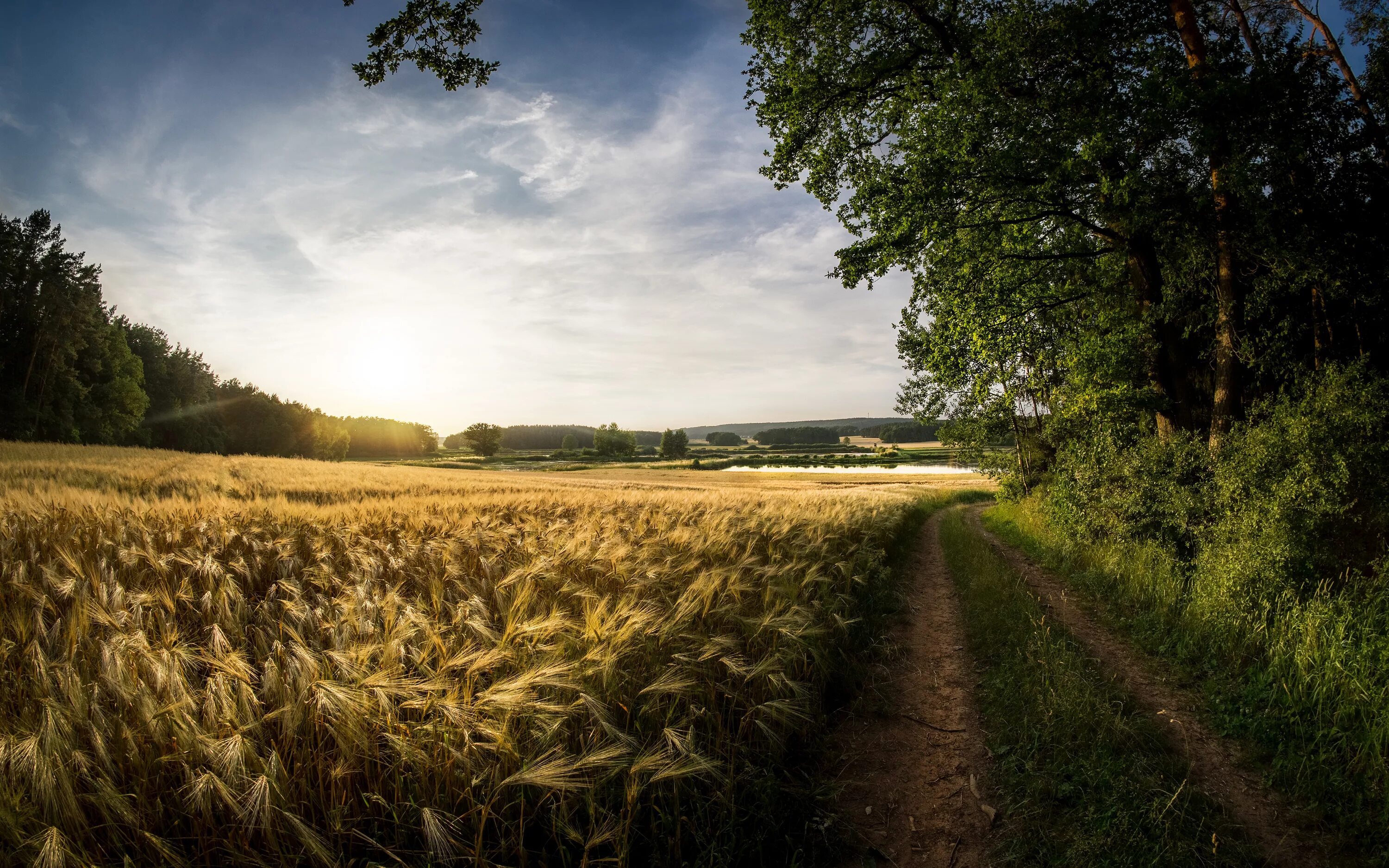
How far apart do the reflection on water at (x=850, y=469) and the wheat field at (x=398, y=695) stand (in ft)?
207

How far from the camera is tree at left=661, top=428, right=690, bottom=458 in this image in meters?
130

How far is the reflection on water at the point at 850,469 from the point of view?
75.4 m

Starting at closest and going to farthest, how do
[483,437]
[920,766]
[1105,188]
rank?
[920,766] < [1105,188] < [483,437]

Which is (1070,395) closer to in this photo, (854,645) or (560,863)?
(854,645)

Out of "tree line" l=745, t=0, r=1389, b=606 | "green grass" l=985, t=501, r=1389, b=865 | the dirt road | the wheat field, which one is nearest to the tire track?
the wheat field

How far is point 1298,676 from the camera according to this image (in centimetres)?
471

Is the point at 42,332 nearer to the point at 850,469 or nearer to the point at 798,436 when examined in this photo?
the point at 850,469

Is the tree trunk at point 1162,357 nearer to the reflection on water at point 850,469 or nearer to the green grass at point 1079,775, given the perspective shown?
the green grass at point 1079,775

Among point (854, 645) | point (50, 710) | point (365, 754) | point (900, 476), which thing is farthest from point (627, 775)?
point (900, 476)

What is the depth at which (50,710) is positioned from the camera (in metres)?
2.16

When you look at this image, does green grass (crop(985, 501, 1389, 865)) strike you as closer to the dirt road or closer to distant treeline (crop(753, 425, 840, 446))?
the dirt road

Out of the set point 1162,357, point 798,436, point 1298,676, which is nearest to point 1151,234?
point 1162,357

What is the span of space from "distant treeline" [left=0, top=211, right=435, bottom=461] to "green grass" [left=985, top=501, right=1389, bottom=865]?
235 feet

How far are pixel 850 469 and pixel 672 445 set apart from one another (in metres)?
56.0
